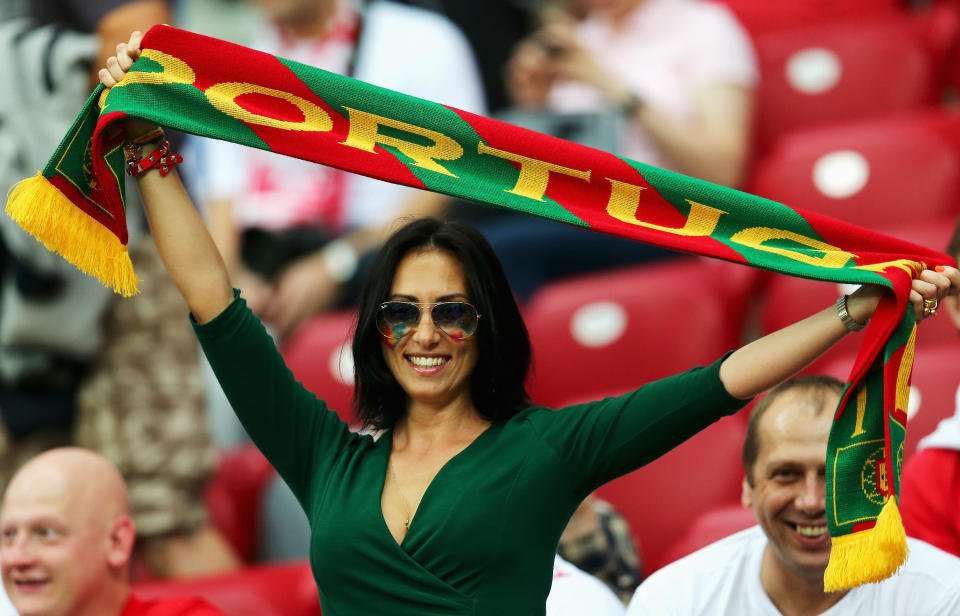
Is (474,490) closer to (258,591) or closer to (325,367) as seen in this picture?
(258,591)

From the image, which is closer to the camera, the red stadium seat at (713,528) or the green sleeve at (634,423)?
the green sleeve at (634,423)

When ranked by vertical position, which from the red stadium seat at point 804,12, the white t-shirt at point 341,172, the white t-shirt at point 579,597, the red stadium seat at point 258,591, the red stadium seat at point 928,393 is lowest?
the white t-shirt at point 579,597

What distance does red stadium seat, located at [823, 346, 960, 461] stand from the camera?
2539 millimetres

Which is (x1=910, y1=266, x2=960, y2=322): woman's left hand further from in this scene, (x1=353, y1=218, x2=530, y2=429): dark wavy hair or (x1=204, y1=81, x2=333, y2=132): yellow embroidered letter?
(x1=204, y1=81, x2=333, y2=132): yellow embroidered letter

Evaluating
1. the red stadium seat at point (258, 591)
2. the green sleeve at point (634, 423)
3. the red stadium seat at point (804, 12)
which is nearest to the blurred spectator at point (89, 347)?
the red stadium seat at point (258, 591)

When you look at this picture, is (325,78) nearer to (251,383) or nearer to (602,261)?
(251,383)

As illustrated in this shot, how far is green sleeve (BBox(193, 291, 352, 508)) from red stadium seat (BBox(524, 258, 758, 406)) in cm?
142

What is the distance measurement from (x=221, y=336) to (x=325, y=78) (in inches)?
14.9

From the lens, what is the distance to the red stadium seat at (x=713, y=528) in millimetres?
Result: 2359

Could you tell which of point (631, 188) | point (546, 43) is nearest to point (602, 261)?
point (546, 43)

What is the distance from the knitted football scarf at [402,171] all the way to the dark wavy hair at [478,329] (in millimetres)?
66

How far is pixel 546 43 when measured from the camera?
3.78m

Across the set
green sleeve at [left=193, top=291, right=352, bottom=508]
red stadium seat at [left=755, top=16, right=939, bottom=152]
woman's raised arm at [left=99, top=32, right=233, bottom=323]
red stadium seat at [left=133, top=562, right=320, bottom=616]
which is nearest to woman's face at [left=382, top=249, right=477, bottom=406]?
green sleeve at [left=193, top=291, right=352, bottom=508]

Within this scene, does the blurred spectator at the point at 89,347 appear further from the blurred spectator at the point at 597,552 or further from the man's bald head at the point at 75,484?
the blurred spectator at the point at 597,552
